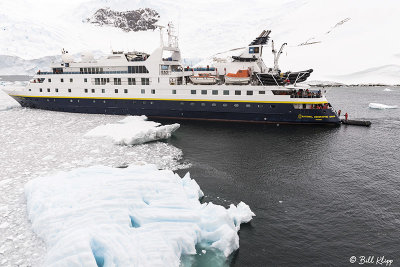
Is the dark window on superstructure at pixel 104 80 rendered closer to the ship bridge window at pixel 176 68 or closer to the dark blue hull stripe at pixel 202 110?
the dark blue hull stripe at pixel 202 110

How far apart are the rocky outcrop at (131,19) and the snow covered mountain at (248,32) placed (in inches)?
131

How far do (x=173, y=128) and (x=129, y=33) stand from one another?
138 meters

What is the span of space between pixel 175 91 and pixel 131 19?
14431 cm

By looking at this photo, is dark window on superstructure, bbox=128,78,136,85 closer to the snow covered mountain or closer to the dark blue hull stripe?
the dark blue hull stripe

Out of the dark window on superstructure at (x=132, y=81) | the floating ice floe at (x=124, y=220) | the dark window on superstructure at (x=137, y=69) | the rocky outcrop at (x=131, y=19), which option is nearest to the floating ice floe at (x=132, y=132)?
the dark window on superstructure at (x=132, y=81)

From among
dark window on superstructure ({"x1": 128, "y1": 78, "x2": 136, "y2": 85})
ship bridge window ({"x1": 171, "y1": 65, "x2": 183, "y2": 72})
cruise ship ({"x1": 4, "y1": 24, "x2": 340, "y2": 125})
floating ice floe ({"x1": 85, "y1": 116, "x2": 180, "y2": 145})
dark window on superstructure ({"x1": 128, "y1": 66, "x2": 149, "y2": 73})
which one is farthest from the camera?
ship bridge window ({"x1": 171, "y1": 65, "x2": 183, "y2": 72})

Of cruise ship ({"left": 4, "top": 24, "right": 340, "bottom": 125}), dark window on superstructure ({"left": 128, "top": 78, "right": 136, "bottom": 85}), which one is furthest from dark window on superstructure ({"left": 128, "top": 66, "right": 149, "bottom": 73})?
dark window on superstructure ({"left": 128, "top": 78, "right": 136, "bottom": 85})

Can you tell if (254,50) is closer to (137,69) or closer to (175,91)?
(175,91)

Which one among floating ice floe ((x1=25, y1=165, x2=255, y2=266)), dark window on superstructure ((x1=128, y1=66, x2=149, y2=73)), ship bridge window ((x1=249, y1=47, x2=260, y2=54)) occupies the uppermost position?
ship bridge window ((x1=249, y1=47, x2=260, y2=54))

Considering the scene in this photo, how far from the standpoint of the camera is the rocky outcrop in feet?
488

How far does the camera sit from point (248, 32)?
110000 millimetres

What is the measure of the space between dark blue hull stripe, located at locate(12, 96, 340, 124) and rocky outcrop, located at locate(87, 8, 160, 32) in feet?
418

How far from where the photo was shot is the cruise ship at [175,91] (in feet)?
95.0
